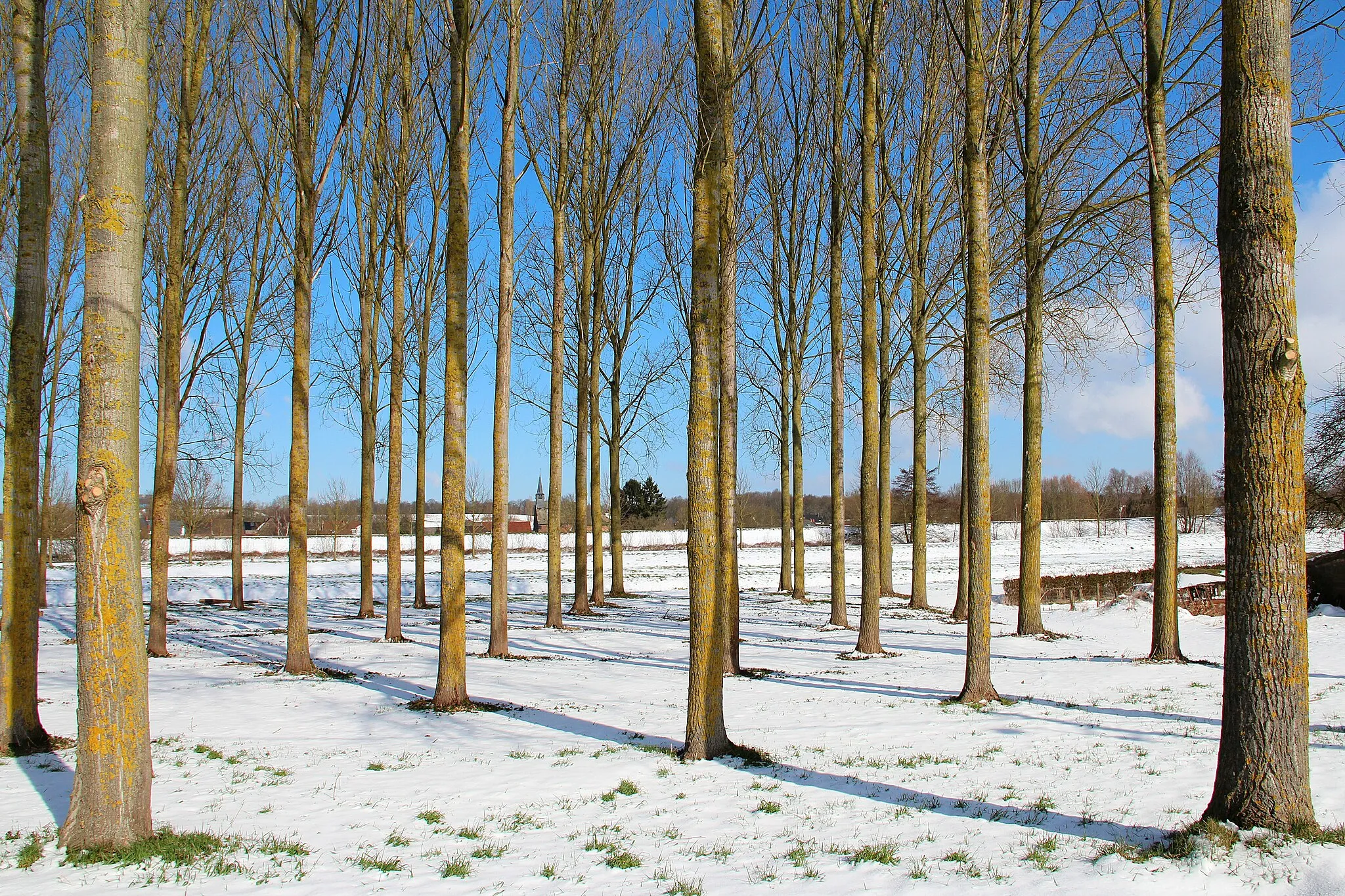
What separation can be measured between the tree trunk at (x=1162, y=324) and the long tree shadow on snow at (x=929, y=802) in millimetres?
7124

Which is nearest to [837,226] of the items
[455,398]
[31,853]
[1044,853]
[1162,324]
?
[1162,324]

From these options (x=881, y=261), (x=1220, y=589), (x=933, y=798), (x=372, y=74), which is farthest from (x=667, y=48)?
(x=1220, y=589)

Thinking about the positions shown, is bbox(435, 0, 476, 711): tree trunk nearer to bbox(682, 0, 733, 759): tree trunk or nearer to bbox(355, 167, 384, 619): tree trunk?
bbox(682, 0, 733, 759): tree trunk

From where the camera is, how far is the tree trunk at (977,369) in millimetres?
8547

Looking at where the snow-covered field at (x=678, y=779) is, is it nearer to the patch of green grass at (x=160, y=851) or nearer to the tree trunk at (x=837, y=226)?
the patch of green grass at (x=160, y=851)

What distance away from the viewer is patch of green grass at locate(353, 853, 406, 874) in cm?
423

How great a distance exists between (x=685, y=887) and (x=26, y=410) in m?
6.29

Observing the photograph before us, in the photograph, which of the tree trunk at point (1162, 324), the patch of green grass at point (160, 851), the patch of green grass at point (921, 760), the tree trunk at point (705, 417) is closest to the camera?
the patch of green grass at point (160, 851)

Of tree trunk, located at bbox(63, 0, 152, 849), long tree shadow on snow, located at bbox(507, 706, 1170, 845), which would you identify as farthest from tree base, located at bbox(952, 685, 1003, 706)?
tree trunk, located at bbox(63, 0, 152, 849)

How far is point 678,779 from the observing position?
593 centimetres

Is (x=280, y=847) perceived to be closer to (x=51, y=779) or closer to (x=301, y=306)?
(x=51, y=779)

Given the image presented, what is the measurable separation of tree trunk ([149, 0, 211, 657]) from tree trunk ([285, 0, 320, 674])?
2.49m

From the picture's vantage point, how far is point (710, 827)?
4.93m

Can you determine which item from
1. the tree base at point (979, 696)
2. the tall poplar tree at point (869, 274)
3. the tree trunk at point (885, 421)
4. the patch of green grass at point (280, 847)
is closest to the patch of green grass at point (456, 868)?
the patch of green grass at point (280, 847)
